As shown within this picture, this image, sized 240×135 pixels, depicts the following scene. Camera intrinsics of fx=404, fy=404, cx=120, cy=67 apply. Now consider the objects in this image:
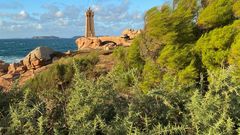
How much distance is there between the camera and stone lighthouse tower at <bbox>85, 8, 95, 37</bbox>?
43.3 meters

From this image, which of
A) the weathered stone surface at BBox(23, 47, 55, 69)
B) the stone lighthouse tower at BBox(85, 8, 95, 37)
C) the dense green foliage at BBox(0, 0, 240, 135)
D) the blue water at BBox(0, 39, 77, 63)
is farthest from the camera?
the blue water at BBox(0, 39, 77, 63)

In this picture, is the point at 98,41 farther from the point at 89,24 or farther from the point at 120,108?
the point at 120,108

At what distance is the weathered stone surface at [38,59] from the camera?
93.7 feet

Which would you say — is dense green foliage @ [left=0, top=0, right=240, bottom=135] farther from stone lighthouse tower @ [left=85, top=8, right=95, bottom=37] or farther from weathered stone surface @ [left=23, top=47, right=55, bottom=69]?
stone lighthouse tower @ [left=85, top=8, right=95, bottom=37]

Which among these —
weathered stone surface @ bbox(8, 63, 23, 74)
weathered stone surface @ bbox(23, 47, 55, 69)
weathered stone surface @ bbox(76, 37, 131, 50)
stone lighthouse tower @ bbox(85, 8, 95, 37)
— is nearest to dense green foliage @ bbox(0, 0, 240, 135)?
weathered stone surface @ bbox(23, 47, 55, 69)

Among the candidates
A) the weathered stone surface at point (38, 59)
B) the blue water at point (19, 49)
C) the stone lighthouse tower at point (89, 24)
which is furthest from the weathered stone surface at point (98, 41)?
the blue water at point (19, 49)

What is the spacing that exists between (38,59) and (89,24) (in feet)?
55.0

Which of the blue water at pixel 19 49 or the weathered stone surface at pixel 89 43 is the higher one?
the weathered stone surface at pixel 89 43

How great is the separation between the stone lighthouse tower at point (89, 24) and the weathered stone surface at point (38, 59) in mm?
13863

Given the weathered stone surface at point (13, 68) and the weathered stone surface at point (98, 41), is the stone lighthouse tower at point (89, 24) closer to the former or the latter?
the weathered stone surface at point (98, 41)

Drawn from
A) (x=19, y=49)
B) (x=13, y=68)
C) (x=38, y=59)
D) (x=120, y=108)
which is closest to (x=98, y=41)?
(x=38, y=59)

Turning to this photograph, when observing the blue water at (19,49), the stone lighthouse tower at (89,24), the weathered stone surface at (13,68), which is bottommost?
the blue water at (19,49)

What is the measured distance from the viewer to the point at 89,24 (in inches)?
1763

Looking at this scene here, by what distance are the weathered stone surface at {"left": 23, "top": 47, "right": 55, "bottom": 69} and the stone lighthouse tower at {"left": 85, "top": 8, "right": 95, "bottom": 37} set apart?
13.9m
